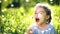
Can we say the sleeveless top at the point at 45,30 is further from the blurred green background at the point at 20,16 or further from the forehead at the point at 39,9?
the forehead at the point at 39,9

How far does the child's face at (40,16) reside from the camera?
1701mm

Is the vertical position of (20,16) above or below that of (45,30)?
above

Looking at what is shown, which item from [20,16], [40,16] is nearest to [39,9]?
[40,16]

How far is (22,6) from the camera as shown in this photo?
1737mm

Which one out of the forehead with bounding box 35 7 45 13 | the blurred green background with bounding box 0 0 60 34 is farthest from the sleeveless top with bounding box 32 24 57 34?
the forehead with bounding box 35 7 45 13

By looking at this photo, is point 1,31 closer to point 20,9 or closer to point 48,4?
point 20,9

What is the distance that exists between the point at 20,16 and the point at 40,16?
236 millimetres

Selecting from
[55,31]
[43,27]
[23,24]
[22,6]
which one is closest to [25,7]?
[22,6]

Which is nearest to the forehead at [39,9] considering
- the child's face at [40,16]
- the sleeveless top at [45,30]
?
the child's face at [40,16]

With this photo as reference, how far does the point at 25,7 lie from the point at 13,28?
0.93 feet

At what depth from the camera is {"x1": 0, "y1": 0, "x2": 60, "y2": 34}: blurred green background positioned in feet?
5.65

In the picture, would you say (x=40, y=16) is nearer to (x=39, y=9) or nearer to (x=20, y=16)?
(x=39, y=9)

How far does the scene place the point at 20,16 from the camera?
1734mm

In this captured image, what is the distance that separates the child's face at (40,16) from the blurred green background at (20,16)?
59 mm
